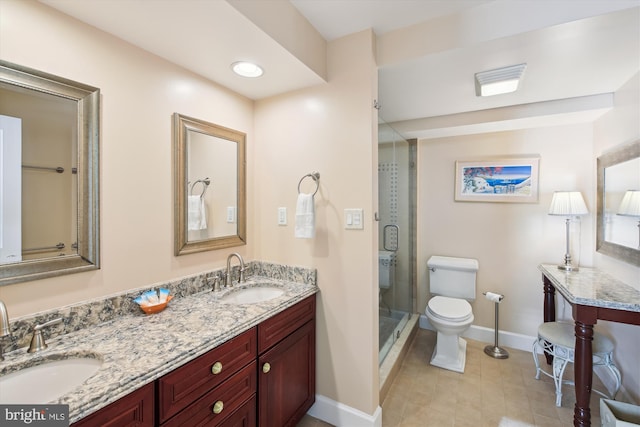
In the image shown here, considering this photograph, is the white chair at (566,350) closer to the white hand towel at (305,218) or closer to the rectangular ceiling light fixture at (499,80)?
the rectangular ceiling light fixture at (499,80)

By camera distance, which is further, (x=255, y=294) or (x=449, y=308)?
(x=449, y=308)

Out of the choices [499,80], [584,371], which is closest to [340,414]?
[584,371]

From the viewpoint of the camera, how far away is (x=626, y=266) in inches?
74.4

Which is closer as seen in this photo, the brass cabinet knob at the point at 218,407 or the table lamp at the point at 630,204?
the brass cabinet knob at the point at 218,407

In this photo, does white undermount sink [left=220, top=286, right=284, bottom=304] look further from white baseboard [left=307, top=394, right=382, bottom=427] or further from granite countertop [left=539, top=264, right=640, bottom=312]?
granite countertop [left=539, top=264, right=640, bottom=312]

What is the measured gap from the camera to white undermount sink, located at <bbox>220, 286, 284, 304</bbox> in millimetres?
1799

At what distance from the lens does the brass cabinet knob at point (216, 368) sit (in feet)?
3.68

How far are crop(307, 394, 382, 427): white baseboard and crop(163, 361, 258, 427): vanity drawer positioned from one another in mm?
637

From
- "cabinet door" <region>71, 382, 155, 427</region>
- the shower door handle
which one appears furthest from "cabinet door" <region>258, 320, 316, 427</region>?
the shower door handle

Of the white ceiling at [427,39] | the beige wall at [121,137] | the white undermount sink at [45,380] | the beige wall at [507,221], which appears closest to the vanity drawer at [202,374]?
the white undermount sink at [45,380]

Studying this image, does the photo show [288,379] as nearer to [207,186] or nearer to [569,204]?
[207,186]

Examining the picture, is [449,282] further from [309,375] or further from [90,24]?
[90,24]

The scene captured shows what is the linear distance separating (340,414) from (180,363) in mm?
1252

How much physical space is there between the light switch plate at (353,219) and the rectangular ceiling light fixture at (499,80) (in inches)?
49.4
